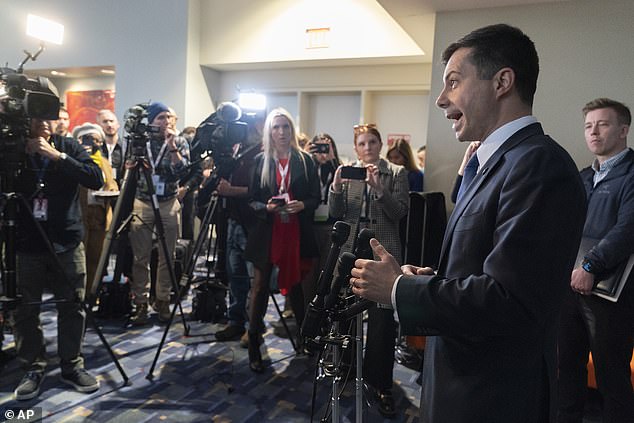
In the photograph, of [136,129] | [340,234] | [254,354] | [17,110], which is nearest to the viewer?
[340,234]

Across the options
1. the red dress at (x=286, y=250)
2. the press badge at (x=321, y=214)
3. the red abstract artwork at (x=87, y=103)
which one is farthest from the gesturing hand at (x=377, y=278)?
the red abstract artwork at (x=87, y=103)

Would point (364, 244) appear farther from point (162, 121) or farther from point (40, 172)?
point (162, 121)

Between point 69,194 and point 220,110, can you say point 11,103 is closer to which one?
point 69,194

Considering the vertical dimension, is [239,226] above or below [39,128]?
below

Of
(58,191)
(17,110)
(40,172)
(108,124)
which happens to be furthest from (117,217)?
(108,124)

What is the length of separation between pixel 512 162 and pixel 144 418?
6.66 ft

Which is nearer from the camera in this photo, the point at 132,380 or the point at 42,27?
the point at 132,380

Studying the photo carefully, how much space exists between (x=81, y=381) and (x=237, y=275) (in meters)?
1.21

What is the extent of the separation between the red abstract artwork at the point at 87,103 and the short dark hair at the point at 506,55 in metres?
8.48

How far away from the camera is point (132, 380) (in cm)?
244

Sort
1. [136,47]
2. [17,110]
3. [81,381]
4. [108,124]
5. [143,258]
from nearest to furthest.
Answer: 1. [17,110]
2. [81,381]
3. [143,258]
4. [108,124]
5. [136,47]

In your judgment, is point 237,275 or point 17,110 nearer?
point 17,110

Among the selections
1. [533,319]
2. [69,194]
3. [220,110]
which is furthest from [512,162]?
[69,194]

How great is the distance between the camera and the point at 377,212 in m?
2.37
